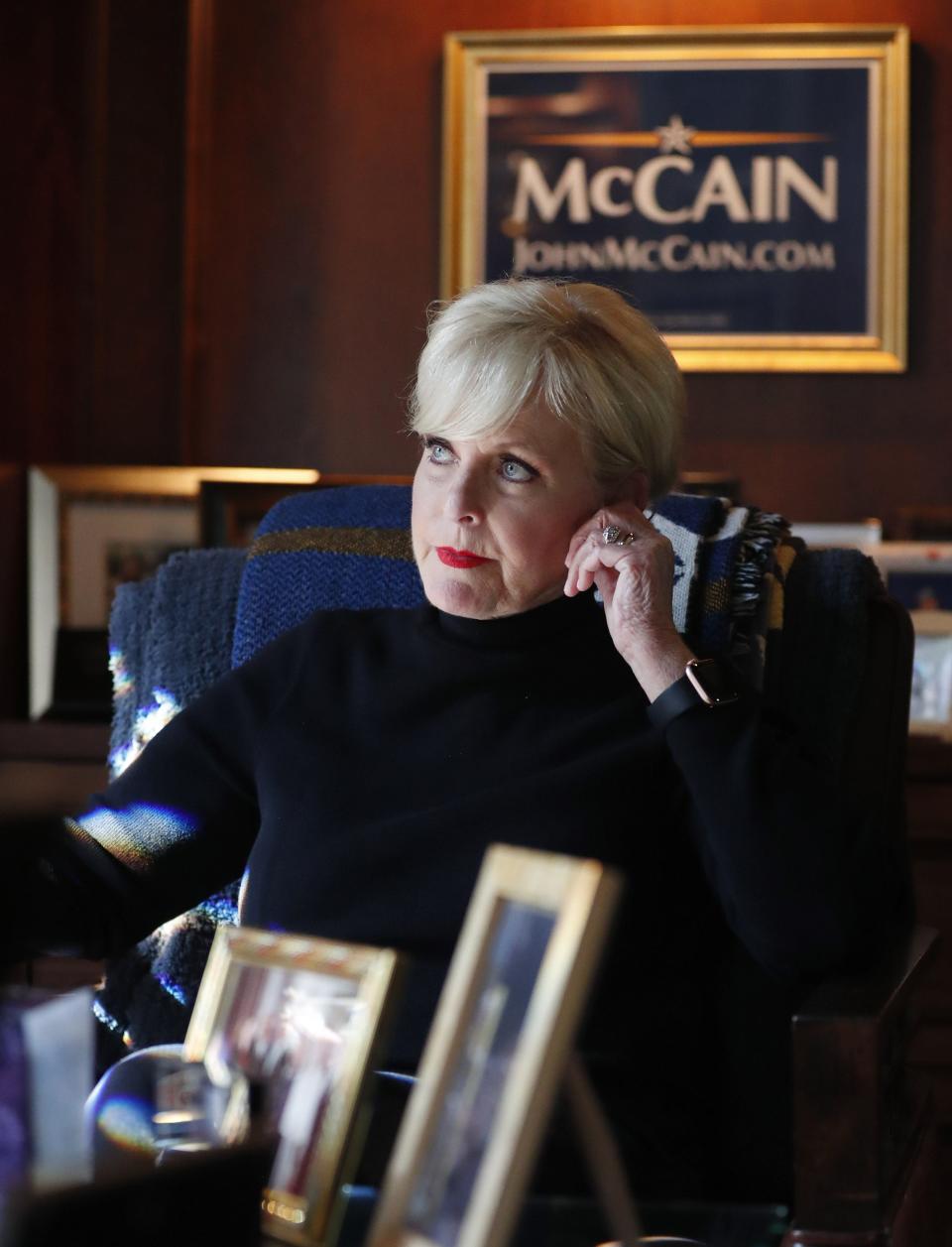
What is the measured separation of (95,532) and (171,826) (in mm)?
1375

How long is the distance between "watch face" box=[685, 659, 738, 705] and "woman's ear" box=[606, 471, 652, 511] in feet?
0.76

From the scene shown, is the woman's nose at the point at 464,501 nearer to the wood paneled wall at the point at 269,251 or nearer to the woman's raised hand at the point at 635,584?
the woman's raised hand at the point at 635,584

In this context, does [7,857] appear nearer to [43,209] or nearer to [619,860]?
[619,860]

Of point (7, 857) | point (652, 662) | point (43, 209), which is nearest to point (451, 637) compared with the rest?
point (652, 662)

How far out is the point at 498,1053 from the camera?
71cm

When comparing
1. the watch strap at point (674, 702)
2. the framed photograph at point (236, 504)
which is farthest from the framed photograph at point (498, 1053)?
the framed photograph at point (236, 504)

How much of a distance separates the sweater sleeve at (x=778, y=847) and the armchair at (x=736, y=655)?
0.19 feet

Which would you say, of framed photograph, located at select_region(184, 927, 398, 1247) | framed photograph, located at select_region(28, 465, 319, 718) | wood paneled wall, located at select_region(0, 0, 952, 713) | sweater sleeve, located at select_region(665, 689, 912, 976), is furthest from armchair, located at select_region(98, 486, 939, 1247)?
wood paneled wall, located at select_region(0, 0, 952, 713)

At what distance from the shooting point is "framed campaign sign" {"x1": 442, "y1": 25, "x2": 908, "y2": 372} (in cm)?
289

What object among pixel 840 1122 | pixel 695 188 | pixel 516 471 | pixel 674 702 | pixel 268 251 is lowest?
pixel 840 1122

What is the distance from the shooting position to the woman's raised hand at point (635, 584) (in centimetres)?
152

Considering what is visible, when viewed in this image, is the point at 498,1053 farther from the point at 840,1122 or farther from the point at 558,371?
the point at 558,371

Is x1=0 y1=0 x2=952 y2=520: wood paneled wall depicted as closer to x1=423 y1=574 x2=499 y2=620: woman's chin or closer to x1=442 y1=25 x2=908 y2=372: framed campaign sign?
x1=442 y1=25 x2=908 y2=372: framed campaign sign

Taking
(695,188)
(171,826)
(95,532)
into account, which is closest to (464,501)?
(171,826)
